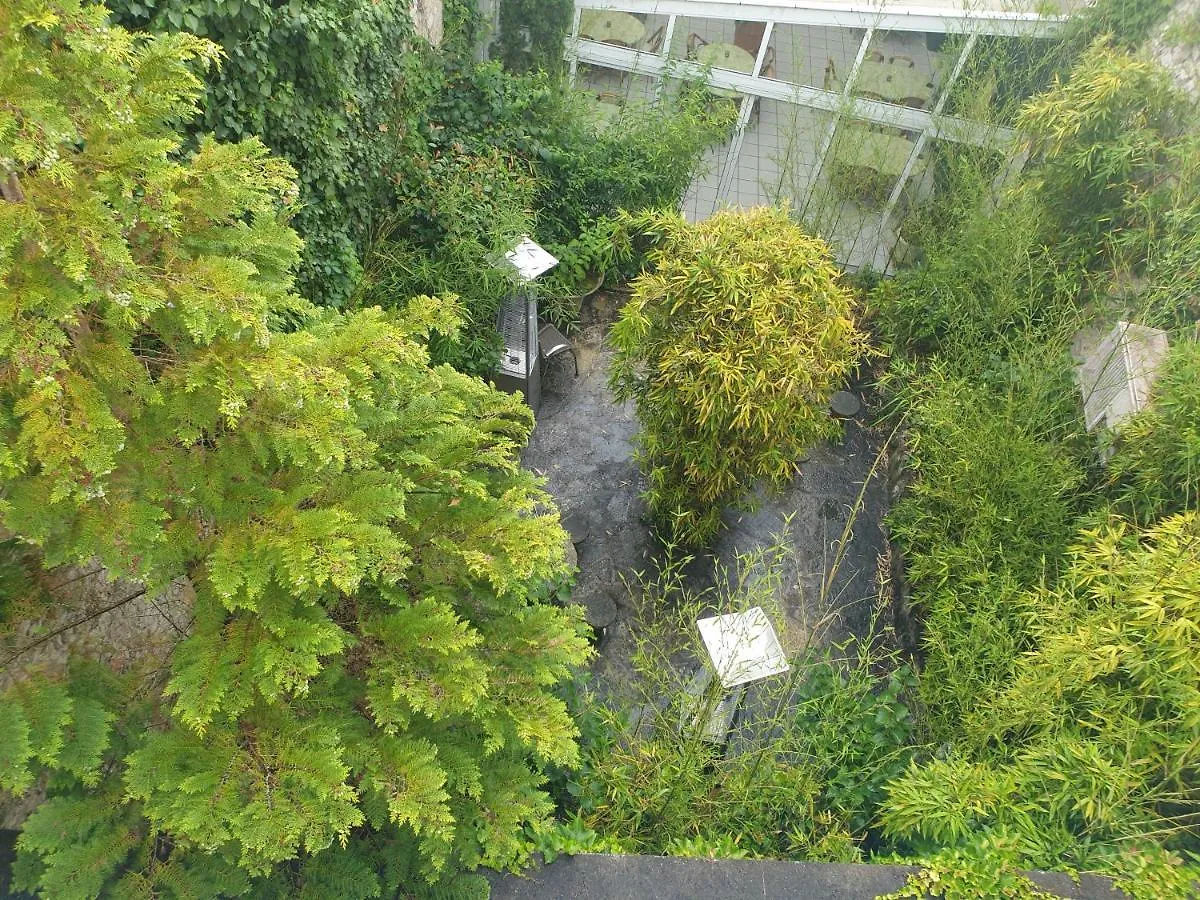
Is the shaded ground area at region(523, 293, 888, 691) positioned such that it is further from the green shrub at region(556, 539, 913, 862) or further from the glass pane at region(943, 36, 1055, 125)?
the glass pane at region(943, 36, 1055, 125)

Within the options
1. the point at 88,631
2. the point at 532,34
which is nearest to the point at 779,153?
the point at 532,34

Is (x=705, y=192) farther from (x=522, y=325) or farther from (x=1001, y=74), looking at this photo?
(x=522, y=325)

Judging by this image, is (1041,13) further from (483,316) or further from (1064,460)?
(483,316)

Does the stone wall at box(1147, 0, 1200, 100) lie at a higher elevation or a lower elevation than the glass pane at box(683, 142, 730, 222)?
higher

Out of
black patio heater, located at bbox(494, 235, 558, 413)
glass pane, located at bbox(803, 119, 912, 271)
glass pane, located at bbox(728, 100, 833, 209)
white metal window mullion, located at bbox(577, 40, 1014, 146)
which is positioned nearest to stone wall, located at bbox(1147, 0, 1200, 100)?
white metal window mullion, located at bbox(577, 40, 1014, 146)

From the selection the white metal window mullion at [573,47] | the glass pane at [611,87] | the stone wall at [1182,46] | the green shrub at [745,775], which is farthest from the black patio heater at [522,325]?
the stone wall at [1182,46]

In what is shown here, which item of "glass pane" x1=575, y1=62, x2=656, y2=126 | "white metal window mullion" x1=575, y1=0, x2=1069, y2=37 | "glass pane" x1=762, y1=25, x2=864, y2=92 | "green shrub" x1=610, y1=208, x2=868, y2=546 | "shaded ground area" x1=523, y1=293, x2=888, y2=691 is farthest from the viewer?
"glass pane" x1=575, y1=62, x2=656, y2=126
